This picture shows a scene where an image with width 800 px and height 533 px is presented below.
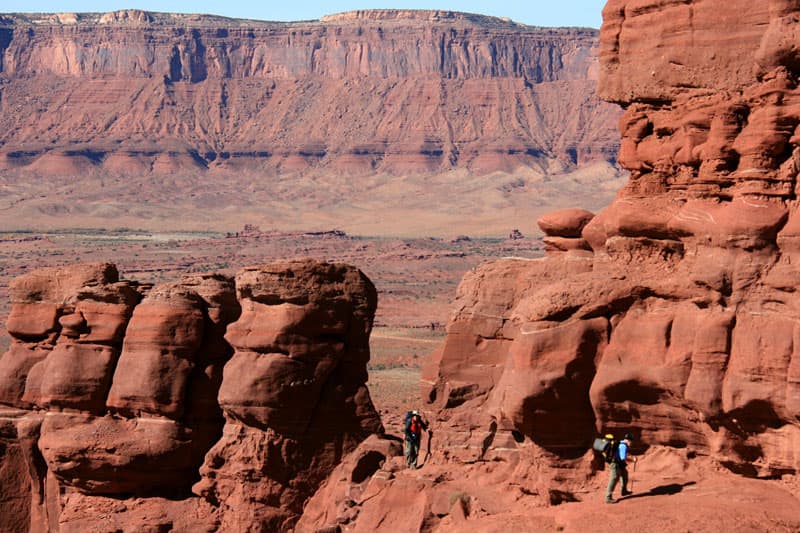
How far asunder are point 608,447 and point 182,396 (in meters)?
10.7

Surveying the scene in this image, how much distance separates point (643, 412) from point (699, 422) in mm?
872

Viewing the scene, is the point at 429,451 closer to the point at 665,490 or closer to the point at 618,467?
the point at 618,467

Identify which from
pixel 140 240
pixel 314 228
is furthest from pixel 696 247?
pixel 314 228

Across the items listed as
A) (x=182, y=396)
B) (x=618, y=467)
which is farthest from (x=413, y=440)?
(x=618, y=467)

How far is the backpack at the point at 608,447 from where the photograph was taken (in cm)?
1934

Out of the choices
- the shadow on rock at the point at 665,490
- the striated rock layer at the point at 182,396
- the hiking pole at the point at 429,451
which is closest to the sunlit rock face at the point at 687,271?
the shadow on rock at the point at 665,490

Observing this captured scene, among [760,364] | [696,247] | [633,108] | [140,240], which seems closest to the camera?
[760,364]

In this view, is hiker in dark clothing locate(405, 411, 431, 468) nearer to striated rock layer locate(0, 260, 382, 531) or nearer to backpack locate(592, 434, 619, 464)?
striated rock layer locate(0, 260, 382, 531)

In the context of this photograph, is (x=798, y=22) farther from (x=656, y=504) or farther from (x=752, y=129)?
(x=656, y=504)

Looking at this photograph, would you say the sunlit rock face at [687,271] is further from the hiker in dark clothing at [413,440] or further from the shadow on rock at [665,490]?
the hiker in dark clothing at [413,440]

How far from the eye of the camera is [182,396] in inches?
1107

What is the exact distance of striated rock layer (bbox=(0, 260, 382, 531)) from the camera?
26625mm

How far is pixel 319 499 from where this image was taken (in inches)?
1055

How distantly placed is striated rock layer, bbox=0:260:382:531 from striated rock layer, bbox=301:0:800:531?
12.4 feet
